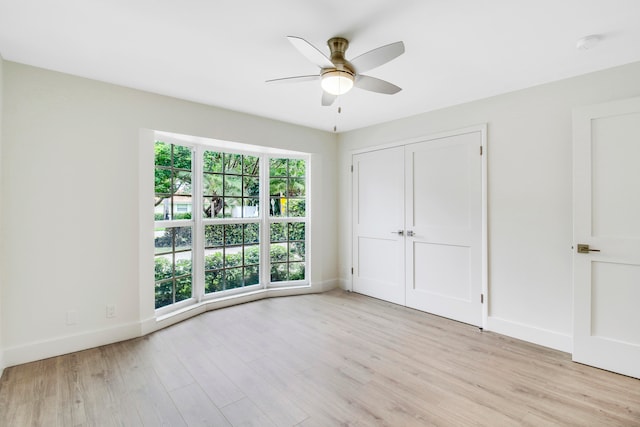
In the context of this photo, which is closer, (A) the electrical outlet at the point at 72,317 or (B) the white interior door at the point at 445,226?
(A) the electrical outlet at the point at 72,317

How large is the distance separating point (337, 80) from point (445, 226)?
2.23 metres

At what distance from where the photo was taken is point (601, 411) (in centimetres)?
191

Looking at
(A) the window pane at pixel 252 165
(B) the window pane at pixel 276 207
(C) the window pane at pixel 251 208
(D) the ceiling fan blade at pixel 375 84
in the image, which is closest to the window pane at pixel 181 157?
(A) the window pane at pixel 252 165

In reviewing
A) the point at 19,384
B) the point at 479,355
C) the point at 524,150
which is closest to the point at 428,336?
the point at 479,355

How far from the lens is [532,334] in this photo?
2865 millimetres

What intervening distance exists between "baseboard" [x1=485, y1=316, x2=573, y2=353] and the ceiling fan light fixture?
2735 millimetres

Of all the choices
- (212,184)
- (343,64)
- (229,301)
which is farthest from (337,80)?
(229,301)

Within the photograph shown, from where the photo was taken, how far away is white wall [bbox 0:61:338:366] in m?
2.41

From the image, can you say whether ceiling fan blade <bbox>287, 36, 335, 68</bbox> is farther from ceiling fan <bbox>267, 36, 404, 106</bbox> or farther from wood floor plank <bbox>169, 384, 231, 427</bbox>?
wood floor plank <bbox>169, 384, 231, 427</bbox>

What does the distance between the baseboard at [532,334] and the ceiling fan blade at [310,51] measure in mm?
2931

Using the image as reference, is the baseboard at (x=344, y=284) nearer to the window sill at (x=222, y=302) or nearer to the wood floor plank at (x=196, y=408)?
the window sill at (x=222, y=302)

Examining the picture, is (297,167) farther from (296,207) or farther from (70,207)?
(70,207)

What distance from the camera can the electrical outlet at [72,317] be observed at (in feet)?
8.60

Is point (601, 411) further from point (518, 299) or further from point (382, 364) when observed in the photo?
point (382, 364)
